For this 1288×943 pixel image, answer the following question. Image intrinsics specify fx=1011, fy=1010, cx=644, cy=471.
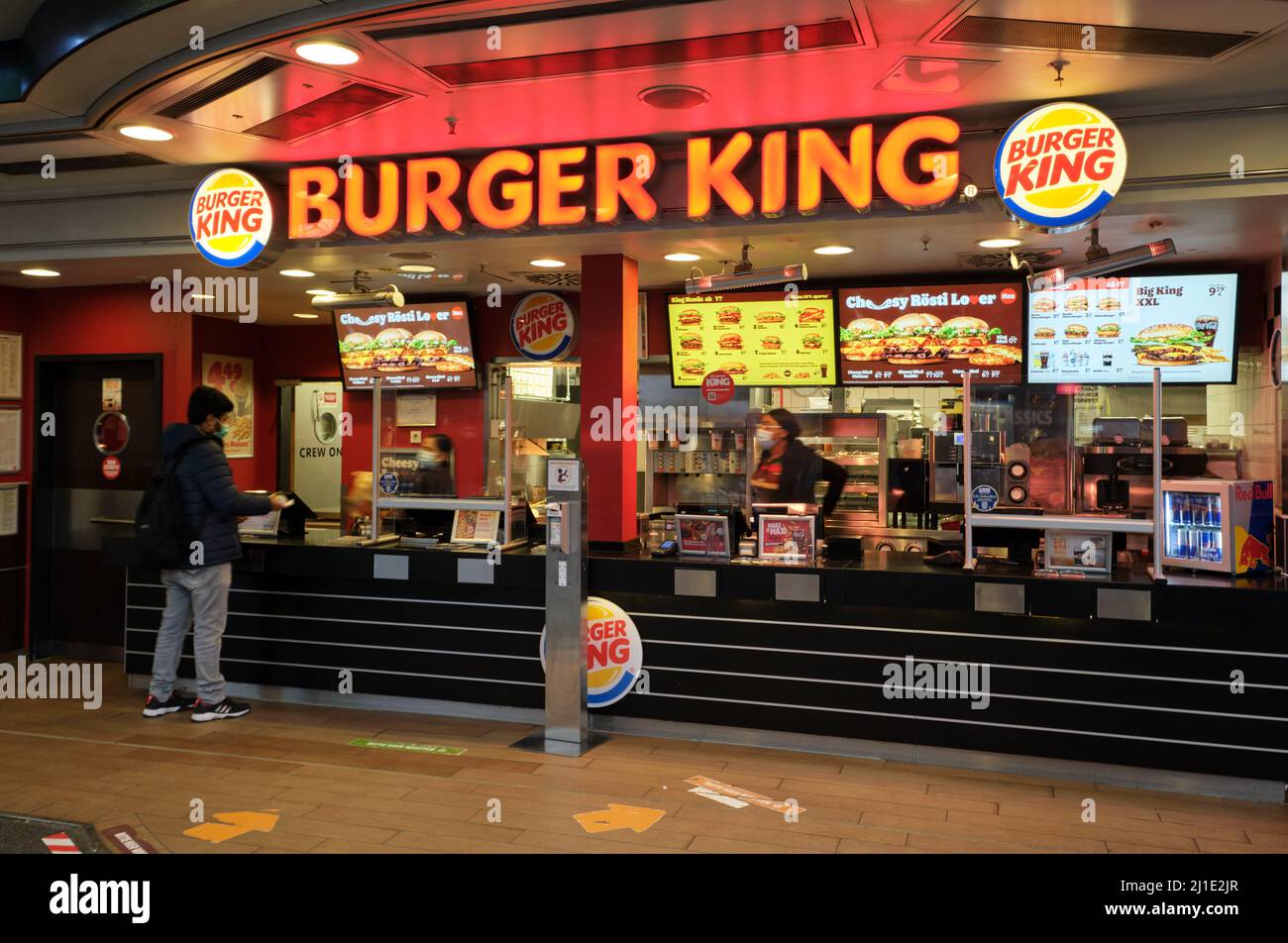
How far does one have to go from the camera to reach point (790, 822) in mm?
4293

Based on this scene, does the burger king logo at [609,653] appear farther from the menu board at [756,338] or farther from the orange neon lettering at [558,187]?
the menu board at [756,338]

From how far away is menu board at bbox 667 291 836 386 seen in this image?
7535mm

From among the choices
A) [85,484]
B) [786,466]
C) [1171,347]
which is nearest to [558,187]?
[786,466]

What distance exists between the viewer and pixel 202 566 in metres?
5.87

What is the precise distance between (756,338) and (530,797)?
166 inches

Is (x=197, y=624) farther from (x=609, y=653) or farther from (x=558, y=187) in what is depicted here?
(x=558, y=187)

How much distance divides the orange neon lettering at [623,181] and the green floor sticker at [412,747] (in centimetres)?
295

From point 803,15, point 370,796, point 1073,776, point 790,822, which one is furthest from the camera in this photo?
point 1073,776

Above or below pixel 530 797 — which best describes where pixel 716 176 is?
above

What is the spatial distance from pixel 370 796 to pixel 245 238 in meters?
3.31

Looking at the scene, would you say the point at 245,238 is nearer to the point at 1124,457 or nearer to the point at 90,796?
the point at 90,796

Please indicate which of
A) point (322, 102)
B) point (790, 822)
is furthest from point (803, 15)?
point (790, 822)

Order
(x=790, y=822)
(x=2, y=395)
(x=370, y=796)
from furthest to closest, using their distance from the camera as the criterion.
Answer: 1. (x=2, y=395)
2. (x=370, y=796)
3. (x=790, y=822)

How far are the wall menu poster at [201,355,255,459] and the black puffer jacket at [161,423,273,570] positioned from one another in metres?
2.90
